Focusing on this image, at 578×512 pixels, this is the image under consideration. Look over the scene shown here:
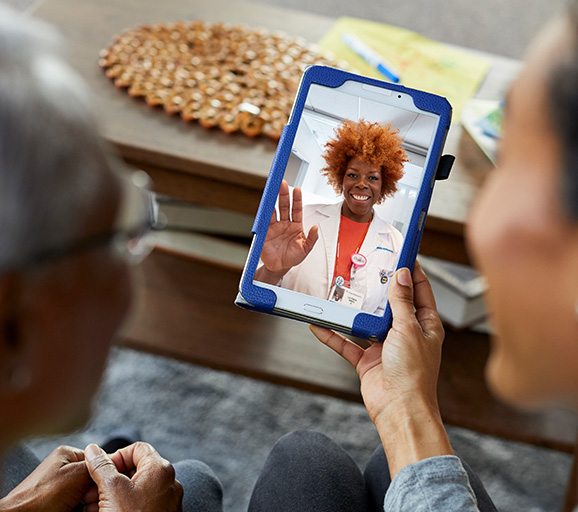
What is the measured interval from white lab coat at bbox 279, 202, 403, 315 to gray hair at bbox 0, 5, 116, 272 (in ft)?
1.31

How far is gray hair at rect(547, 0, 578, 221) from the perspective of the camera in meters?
0.41

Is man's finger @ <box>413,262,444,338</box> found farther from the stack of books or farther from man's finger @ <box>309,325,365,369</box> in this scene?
the stack of books

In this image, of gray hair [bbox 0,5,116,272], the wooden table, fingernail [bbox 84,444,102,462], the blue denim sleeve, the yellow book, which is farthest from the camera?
the yellow book

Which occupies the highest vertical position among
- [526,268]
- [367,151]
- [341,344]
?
[526,268]

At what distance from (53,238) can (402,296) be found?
0.46 metres

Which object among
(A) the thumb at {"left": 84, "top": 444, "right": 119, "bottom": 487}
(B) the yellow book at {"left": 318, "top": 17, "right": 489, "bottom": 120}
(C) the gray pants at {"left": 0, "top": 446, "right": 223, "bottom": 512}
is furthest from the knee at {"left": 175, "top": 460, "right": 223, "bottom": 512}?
(B) the yellow book at {"left": 318, "top": 17, "right": 489, "bottom": 120}

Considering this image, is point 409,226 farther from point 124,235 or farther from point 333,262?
point 124,235

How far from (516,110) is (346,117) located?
0.38 m

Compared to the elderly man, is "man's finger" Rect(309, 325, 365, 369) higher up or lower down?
lower down

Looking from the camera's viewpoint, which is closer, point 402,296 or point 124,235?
point 124,235

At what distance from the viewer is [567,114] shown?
0.41 meters

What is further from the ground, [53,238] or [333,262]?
[53,238]

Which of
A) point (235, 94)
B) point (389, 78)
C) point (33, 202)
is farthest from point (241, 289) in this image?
point (389, 78)

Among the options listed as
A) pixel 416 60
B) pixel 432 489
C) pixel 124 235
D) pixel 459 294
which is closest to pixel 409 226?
pixel 432 489
